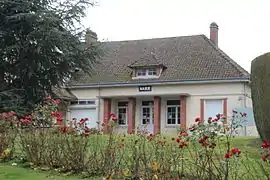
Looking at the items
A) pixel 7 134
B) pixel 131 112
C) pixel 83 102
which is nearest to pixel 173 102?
pixel 131 112

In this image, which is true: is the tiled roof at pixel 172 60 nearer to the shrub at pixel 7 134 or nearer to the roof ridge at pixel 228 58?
the roof ridge at pixel 228 58

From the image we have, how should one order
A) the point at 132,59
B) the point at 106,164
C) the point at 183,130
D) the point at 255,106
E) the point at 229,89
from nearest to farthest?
the point at 183,130, the point at 106,164, the point at 255,106, the point at 229,89, the point at 132,59

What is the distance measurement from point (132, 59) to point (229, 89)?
29.6 feet

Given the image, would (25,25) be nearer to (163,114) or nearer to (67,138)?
(67,138)

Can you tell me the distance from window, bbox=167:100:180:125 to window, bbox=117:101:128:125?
339 centimetres

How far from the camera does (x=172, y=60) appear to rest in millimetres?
35531

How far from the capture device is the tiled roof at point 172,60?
107 feet

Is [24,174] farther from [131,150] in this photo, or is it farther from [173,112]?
[173,112]

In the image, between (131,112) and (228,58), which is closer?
(131,112)

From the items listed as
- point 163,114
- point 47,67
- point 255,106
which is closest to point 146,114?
point 163,114

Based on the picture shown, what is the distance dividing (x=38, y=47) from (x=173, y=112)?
16.3 metres

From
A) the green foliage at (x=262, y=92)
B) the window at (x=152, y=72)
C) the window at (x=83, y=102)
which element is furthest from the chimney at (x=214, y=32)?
the green foliage at (x=262, y=92)

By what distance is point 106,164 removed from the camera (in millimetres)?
Answer: 9008

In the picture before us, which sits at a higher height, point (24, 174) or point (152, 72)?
point (152, 72)
